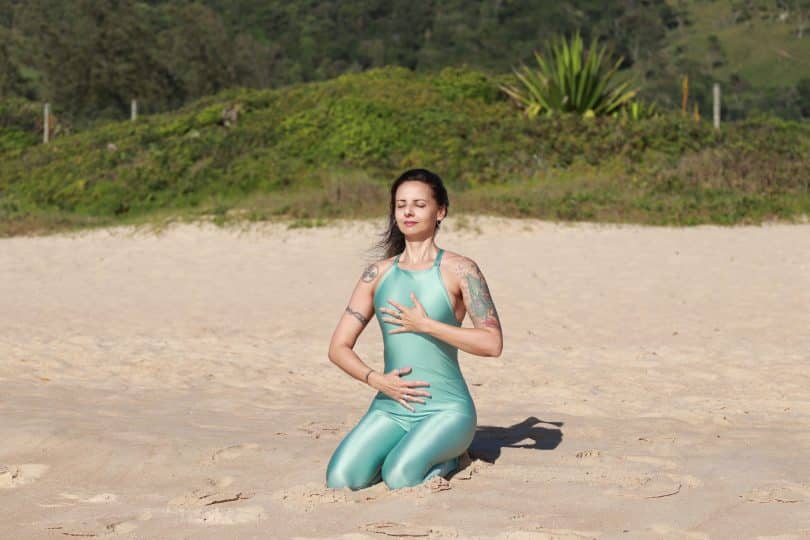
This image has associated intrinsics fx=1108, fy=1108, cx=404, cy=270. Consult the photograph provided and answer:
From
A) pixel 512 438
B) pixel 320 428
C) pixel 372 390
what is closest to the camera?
pixel 512 438

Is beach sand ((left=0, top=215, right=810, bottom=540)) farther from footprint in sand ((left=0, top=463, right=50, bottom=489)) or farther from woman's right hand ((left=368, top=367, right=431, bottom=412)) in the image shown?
woman's right hand ((left=368, top=367, right=431, bottom=412))

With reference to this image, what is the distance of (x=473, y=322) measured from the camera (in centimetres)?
440

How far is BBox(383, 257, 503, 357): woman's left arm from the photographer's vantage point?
169 inches

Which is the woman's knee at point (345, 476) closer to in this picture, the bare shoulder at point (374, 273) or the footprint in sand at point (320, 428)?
the bare shoulder at point (374, 273)

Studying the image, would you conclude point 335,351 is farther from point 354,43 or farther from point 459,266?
point 354,43

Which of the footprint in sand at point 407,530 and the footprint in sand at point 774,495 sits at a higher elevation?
the footprint in sand at point 774,495

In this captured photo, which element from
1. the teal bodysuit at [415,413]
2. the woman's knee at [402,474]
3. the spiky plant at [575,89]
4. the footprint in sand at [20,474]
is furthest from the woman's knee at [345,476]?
the spiky plant at [575,89]

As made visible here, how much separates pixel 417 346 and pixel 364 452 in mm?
472

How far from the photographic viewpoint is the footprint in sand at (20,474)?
4512 mm

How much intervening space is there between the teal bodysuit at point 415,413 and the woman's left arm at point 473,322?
8 centimetres

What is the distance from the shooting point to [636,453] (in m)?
5.08

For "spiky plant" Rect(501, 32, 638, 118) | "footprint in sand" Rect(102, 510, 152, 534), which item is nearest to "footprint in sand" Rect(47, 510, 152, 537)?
"footprint in sand" Rect(102, 510, 152, 534)

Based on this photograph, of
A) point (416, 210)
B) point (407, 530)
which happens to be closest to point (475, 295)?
point (416, 210)

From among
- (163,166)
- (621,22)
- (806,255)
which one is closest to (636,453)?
(806,255)
